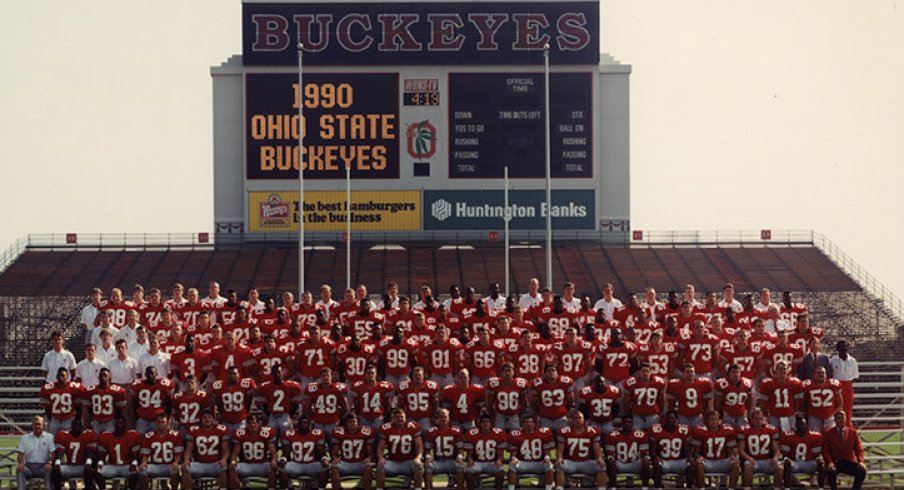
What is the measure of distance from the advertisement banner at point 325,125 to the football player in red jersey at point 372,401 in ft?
58.5

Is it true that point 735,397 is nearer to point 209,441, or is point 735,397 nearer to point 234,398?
point 234,398

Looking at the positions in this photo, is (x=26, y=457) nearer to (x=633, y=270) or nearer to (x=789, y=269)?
(x=633, y=270)

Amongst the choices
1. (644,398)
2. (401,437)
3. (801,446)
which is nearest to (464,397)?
(401,437)

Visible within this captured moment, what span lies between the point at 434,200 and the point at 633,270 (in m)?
5.85

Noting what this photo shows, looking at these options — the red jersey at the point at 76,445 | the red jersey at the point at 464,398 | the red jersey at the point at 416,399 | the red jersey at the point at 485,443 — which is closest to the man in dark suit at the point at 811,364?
the red jersey at the point at 485,443

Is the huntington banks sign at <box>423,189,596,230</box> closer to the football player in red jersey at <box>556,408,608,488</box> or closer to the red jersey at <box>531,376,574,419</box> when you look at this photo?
the red jersey at <box>531,376,574,419</box>

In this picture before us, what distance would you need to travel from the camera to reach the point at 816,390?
17234mm

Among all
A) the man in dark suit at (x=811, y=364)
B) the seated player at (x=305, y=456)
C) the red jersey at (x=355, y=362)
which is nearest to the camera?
the seated player at (x=305, y=456)

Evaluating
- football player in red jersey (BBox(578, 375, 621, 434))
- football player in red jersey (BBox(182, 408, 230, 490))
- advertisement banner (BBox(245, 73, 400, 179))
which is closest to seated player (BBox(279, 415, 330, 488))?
football player in red jersey (BBox(182, 408, 230, 490))

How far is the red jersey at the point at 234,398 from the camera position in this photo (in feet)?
55.4

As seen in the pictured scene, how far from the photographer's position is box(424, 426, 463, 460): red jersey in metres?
16.7

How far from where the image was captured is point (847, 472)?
55.5ft

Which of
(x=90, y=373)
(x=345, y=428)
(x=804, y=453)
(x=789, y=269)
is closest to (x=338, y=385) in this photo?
(x=345, y=428)

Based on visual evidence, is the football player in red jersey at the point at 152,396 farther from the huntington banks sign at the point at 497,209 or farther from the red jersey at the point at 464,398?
the huntington banks sign at the point at 497,209
